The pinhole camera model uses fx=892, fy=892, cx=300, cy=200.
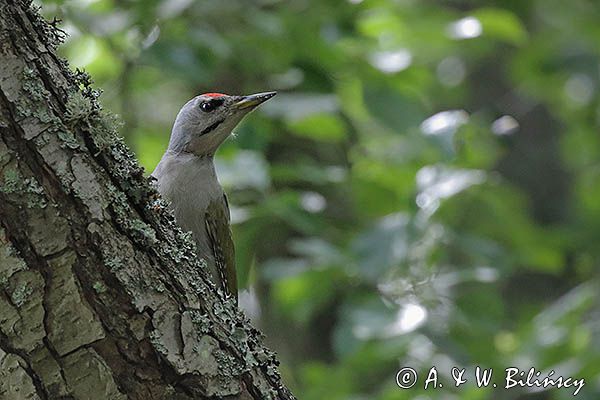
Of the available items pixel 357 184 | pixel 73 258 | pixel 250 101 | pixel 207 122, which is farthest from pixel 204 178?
pixel 73 258

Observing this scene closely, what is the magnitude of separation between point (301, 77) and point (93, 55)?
5.24 ft

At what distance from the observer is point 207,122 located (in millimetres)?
4723

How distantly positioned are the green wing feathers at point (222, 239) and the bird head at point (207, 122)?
0.32 metres

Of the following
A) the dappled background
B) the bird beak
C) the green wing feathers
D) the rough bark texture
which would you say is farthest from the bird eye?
the rough bark texture

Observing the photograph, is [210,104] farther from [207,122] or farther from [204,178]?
[204,178]

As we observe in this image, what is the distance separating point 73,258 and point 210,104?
2568 millimetres

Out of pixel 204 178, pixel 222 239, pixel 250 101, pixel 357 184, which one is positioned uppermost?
pixel 357 184

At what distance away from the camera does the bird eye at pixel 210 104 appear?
4.71m

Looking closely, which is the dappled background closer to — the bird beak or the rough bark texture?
the bird beak

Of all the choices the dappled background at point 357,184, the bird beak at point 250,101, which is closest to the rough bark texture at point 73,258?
the bird beak at point 250,101

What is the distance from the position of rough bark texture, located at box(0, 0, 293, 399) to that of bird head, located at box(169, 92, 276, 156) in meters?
2.30

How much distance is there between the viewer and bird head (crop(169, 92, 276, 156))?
15.5 ft

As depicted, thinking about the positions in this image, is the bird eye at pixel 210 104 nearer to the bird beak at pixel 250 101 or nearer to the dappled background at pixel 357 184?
the bird beak at pixel 250 101

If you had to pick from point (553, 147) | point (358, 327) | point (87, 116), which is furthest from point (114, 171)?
point (553, 147)
